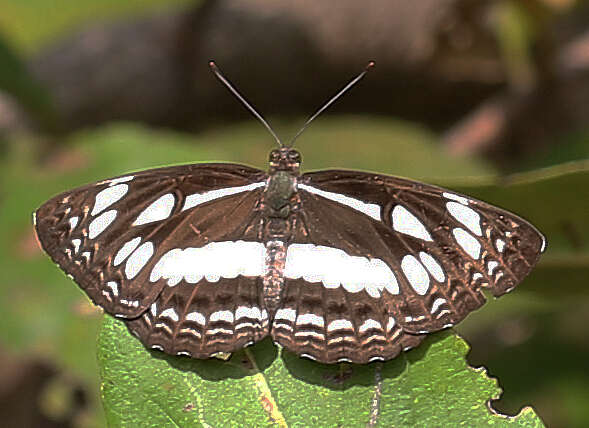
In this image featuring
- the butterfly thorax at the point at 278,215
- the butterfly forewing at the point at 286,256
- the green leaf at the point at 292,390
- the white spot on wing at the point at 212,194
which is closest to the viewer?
the green leaf at the point at 292,390

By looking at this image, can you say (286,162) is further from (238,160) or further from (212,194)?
(238,160)

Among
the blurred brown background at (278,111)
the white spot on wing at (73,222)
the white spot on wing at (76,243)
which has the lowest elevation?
the white spot on wing at (76,243)

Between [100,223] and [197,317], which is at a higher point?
[100,223]

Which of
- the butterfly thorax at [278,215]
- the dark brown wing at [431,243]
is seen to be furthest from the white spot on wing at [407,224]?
the butterfly thorax at [278,215]

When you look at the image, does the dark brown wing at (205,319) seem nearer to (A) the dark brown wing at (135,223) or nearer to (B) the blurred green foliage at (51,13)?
(A) the dark brown wing at (135,223)

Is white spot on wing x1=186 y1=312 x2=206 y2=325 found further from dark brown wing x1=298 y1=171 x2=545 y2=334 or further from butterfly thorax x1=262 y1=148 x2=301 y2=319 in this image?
dark brown wing x1=298 y1=171 x2=545 y2=334

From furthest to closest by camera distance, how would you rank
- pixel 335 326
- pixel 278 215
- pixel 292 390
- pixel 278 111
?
1. pixel 278 111
2. pixel 278 215
3. pixel 335 326
4. pixel 292 390

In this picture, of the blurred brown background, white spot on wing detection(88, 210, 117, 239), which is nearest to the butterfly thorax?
white spot on wing detection(88, 210, 117, 239)

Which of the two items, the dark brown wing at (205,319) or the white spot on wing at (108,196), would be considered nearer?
the dark brown wing at (205,319)

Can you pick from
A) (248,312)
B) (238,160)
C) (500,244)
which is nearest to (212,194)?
(248,312)
